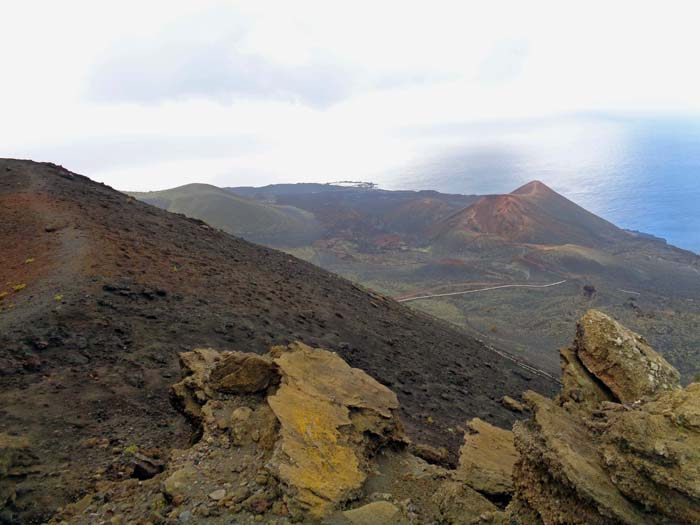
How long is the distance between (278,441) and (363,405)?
1.88 m

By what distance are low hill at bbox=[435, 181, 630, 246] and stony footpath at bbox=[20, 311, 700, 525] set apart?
69.0 metres

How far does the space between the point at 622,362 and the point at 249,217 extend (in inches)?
3241

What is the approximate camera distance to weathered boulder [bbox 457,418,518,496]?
19.8ft

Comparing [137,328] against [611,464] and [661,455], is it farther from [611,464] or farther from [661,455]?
[661,455]

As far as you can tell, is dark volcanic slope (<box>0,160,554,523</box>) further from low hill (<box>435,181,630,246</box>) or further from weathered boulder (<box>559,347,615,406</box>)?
low hill (<box>435,181,630,246</box>)

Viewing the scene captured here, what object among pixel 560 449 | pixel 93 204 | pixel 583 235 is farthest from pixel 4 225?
pixel 583 235

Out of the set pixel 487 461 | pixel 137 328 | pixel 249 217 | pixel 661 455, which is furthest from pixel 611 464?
pixel 249 217

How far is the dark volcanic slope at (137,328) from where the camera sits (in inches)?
289

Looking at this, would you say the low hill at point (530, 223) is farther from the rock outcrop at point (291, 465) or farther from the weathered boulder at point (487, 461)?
the rock outcrop at point (291, 465)

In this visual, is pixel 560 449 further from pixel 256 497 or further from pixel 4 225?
pixel 4 225

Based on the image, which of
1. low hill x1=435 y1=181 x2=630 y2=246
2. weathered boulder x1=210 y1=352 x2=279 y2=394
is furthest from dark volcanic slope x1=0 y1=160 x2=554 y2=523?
low hill x1=435 y1=181 x2=630 y2=246

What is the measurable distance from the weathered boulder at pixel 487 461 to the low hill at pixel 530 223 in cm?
6653

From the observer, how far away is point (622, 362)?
871 centimetres

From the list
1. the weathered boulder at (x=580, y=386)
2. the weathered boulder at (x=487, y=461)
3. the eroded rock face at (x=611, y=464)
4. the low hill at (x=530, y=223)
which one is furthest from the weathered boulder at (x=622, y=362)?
the low hill at (x=530, y=223)
